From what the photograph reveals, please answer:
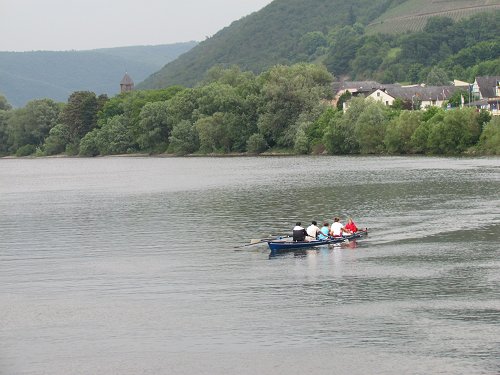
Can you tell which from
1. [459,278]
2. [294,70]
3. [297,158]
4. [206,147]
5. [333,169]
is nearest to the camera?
[459,278]

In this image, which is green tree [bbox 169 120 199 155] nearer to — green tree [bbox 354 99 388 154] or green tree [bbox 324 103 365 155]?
green tree [bbox 324 103 365 155]

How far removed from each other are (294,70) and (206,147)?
23.1 m

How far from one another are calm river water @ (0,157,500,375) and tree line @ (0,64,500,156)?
4739cm

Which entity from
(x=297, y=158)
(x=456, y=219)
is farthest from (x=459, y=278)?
(x=297, y=158)

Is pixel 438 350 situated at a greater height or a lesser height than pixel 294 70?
lesser

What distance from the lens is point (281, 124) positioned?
156125mm

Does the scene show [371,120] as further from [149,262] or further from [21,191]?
[149,262]

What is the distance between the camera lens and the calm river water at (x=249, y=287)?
31.4 m

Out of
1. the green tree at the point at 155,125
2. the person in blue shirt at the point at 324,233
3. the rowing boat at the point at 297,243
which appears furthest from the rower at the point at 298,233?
the green tree at the point at 155,125

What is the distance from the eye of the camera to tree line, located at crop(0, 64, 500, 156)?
132 m

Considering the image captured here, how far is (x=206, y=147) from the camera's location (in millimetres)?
171625

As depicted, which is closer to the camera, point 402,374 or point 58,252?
point 402,374

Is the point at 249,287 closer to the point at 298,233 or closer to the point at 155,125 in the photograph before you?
the point at 298,233

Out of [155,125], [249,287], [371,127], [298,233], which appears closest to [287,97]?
[371,127]
